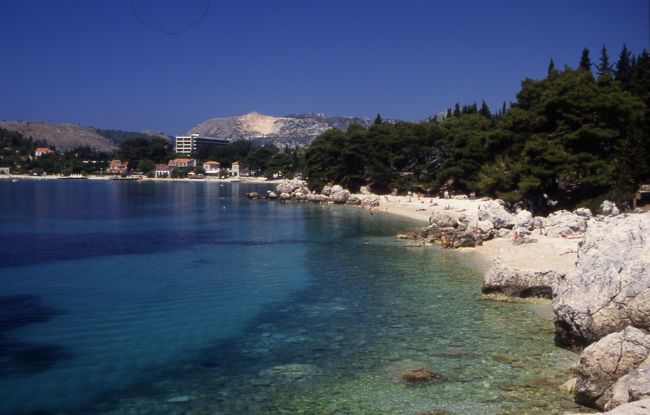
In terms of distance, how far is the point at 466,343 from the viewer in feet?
47.2

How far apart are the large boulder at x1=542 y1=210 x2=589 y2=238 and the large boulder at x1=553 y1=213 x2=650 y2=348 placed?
14.6 metres

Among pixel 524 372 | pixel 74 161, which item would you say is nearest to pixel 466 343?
pixel 524 372

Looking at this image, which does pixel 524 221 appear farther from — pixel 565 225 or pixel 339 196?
pixel 339 196

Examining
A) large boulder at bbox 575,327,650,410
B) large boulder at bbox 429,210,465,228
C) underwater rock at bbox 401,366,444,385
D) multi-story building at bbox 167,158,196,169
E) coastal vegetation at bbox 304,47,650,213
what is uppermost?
multi-story building at bbox 167,158,196,169

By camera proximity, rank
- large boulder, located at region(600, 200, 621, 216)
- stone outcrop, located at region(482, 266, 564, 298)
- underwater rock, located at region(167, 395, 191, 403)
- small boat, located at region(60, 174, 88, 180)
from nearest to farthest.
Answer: underwater rock, located at region(167, 395, 191, 403)
stone outcrop, located at region(482, 266, 564, 298)
large boulder, located at region(600, 200, 621, 216)
small boat, located at region(60, 174, 88, 180)

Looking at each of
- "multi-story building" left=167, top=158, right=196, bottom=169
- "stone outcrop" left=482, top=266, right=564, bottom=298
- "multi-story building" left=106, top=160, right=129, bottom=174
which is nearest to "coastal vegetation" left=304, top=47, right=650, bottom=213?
"stone outcrop" left=482, top=266, right=564, bottom=298

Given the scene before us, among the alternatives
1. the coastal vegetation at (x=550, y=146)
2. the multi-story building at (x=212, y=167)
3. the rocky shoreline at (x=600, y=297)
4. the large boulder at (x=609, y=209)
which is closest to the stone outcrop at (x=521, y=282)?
the rocky shoreline at (x=600, y=297)

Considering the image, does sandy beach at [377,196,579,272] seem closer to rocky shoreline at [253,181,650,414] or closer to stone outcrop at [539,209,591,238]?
rocky shoreline at [253,181,650,414]

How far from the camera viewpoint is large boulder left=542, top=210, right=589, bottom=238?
93.9 feet

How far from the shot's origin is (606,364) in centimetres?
1062

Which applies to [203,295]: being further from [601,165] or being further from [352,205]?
[352,205]

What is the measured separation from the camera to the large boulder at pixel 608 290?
12.4 meters

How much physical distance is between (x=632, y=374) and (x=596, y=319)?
3.62 meters

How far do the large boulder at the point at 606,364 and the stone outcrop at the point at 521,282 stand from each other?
284 inches
